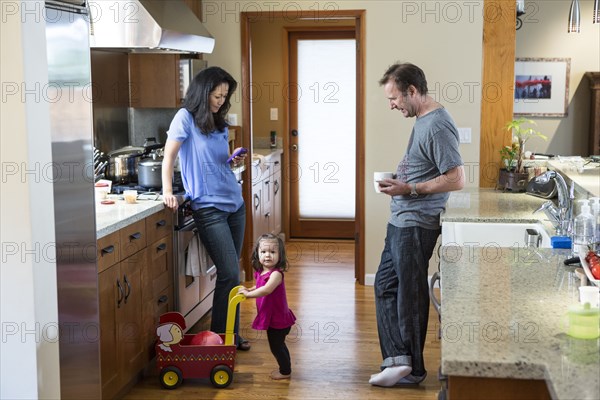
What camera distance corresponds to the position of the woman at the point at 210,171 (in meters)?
4.29

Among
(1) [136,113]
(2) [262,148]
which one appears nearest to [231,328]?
(1) [136,113]

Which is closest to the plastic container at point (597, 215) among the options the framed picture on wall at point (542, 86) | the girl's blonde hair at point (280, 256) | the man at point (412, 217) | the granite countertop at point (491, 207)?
the man at point (412, 217)

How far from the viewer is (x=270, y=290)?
13.1 feet

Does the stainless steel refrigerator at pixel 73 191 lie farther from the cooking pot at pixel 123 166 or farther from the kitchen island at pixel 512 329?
the cooking pot at pixel 123 166

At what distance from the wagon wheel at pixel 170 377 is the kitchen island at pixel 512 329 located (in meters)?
1.59

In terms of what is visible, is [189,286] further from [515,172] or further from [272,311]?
[515,172]

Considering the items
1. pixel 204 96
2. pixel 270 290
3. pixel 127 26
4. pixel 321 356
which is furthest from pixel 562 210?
pixel 127 26

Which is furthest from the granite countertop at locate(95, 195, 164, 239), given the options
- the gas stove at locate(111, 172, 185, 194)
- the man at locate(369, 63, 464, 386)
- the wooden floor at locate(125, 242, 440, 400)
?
the man at locate(369, 63, 464, 386)

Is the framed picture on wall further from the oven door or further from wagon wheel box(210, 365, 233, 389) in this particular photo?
wagon wheel box(210, 365, 233, 389)

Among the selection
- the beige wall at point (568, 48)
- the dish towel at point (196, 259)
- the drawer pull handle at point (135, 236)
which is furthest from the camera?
the beige wall at point (568, 48)

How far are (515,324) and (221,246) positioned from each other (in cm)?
242

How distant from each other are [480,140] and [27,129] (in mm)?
3730

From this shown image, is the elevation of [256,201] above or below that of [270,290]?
above

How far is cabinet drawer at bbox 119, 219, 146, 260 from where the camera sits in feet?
12.4
